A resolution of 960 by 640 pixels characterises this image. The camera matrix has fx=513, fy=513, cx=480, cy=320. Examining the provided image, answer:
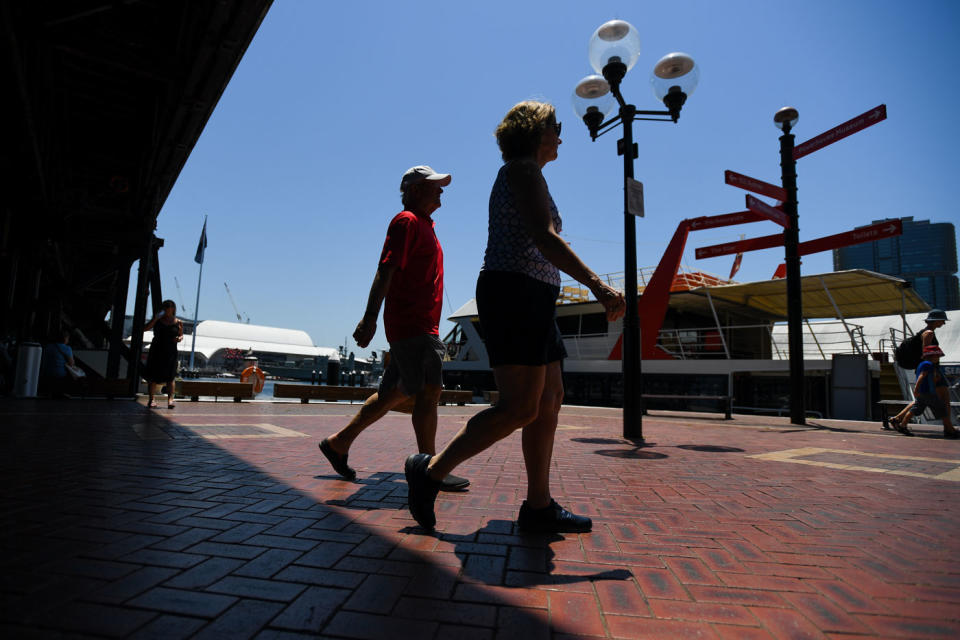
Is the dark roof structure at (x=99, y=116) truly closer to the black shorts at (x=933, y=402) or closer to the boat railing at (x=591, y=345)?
the black shorts at (x=933, y=402)

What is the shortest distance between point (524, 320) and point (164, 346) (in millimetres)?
7579

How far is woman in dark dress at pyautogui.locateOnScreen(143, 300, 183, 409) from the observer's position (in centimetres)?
764

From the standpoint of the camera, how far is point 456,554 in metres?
1.78

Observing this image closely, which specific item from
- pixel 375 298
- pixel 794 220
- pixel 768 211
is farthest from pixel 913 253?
pixel 375 298

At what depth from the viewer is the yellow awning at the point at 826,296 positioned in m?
12.7

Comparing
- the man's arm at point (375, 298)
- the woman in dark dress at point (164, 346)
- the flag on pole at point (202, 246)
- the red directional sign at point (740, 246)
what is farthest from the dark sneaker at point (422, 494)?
the flag on pole at point (202, 246)

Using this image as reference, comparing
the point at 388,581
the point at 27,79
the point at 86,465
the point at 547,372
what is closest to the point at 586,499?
the point at 547,372

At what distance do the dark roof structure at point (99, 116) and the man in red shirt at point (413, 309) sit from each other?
3730 mm

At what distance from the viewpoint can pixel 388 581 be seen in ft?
4.93

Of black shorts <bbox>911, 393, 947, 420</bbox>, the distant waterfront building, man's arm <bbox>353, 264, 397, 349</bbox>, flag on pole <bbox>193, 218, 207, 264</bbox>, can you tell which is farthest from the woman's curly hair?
the distant waterfront building

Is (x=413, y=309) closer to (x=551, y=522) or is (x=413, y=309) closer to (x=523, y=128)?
(x=523, y=128)

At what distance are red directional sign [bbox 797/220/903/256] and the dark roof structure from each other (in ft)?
33.7

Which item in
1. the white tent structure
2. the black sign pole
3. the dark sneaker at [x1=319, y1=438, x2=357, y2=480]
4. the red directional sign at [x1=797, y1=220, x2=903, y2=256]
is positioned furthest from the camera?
the white tent structure

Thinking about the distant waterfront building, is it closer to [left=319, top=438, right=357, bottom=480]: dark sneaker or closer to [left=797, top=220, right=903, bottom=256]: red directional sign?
[left=797, top=220, right=903, bottom=256]: red directional sign
